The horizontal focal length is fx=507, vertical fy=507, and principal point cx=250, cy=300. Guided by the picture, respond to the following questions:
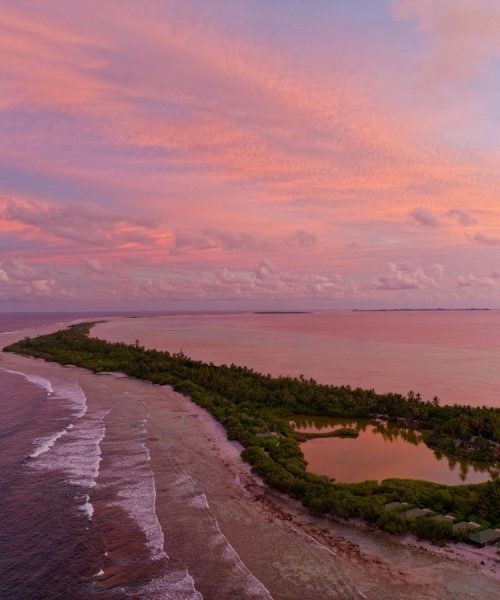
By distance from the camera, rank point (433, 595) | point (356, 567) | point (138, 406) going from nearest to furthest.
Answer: point (433, 595) < point (356, 567) < point (138, 406)

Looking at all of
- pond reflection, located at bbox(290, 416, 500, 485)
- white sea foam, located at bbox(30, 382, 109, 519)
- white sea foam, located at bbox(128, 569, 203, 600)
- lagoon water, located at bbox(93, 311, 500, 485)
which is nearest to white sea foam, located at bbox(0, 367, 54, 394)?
white sea foam, located at bbox(30, 382, 109, 519)

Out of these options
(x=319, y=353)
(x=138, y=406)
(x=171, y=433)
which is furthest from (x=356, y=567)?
(x=319, y=353)

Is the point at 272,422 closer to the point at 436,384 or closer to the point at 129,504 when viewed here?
the point at 129,504

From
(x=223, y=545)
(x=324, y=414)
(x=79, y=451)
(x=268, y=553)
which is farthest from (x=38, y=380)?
Answer: (x=268, y=553)

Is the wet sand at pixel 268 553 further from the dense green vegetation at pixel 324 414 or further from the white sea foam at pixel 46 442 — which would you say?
the white sea foam at pixel 46 442

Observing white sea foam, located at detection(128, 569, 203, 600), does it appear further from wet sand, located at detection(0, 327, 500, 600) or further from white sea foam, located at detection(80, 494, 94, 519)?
white sea foam, located at detection(80, 494, 94, 519)

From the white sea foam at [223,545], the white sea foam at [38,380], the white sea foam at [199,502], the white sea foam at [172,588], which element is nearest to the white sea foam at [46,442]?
the white sea foam at [223,545]

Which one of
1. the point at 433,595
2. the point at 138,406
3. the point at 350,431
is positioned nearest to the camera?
the point at 433,595
